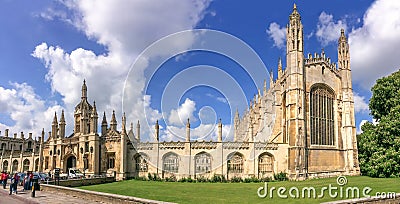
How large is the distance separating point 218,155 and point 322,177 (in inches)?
522

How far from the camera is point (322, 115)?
4112 centimetres

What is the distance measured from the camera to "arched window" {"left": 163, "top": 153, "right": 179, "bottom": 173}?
35.0 metres

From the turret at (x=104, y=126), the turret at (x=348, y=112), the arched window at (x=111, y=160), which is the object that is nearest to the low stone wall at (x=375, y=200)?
the turret at (x=348, y=112)

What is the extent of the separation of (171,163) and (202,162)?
3492 millimetres

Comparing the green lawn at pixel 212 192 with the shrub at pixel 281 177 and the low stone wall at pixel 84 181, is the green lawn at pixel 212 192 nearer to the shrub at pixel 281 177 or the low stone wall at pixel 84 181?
the low stone wall at pixel 84 181

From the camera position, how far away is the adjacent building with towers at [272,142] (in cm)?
3466

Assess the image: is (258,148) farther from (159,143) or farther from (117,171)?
(117,171)

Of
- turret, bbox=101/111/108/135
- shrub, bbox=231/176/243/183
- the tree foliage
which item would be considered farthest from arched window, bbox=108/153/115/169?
the tree foliage

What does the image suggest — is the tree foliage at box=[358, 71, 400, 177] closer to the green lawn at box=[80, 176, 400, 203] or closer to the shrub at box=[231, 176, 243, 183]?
the green lawn at box=[80, 176, 400, 203]

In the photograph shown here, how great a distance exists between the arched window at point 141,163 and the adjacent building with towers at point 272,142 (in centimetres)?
11

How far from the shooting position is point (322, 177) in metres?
37.8

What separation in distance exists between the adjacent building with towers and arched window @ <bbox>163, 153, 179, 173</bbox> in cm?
11

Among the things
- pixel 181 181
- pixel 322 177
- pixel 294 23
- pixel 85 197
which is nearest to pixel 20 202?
pixel 85 197

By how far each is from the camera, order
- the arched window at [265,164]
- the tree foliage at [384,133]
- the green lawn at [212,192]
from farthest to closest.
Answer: the arched window at [265,164] < the tree foliage at [384,133] < the green lawn at [212,192]
